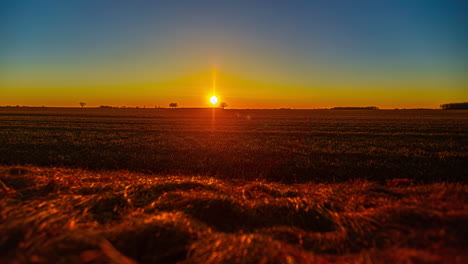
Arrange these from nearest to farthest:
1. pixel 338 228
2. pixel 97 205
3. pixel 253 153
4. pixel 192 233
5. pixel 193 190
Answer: pixel 192 233
pixel 338 228
pixel 97 205
pixel 193 190
pixel 253 153

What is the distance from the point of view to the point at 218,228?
4.18 metres

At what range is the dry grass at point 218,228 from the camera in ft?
10.1

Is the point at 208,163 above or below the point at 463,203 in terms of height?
below

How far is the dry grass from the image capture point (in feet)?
10.1

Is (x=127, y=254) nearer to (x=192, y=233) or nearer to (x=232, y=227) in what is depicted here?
(x=192, y=233)

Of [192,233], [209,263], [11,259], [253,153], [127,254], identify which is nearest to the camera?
[11,259]

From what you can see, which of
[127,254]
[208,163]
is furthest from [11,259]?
[208,163]

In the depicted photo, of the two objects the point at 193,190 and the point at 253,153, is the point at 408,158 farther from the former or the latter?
the point at 193,190

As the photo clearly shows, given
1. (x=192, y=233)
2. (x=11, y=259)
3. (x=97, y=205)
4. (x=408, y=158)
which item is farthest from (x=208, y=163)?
(x=408, y=158)

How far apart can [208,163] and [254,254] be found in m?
9.45

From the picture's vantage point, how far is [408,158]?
13.2 metres

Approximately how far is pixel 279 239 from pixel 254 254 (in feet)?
2.40

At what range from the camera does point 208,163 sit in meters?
12.5

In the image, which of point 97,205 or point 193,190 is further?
point 193,190
